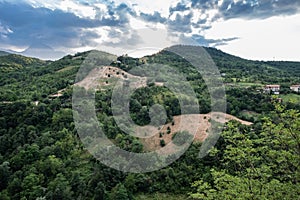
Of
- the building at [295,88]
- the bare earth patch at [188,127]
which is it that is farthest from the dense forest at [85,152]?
the building at [295,88]

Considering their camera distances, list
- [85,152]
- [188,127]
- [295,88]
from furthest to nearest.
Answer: [295,88] → [188,127] → [85,152]

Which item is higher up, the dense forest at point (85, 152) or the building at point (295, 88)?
the building at point (295, 88)

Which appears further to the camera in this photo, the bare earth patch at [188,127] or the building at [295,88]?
the building at [295,88]

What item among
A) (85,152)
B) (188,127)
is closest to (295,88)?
(188,127)

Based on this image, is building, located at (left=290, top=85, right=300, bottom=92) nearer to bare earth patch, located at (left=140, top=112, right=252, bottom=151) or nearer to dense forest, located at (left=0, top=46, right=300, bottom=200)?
dense forest, located at (left=0, top=46, right=300, bottom=200)

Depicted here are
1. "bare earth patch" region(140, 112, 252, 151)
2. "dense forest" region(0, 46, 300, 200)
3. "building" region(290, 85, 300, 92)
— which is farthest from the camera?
"building" region(290, 85, 300, 92)

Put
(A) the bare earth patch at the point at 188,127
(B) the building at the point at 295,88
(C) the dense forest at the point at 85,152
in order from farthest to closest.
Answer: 1. (B) the building at the point at 295,88
2. (A) the bare earth patch at the point at 188,127
3. (C) the dense forest at the point at 85,152

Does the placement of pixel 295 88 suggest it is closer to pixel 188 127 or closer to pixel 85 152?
pixel 188 127

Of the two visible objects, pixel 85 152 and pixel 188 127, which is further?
pixel 188 127

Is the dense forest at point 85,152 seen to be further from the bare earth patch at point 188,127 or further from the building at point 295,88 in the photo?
the building at point 295,88

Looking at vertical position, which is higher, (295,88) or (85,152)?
(295,88)

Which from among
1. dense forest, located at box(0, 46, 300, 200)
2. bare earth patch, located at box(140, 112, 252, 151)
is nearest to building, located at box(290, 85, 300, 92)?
dense forest, located at box(0, 46, 300, 200)
